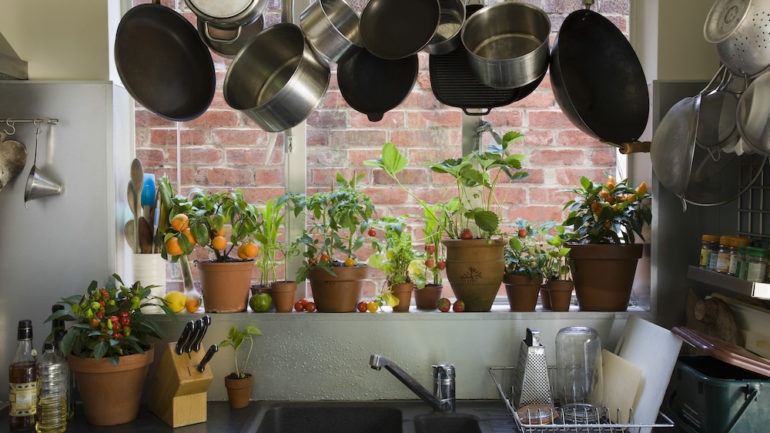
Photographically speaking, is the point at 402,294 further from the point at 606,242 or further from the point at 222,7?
the point at 222,7

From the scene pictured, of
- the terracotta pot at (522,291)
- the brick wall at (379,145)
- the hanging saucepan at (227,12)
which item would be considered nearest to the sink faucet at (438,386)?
the terracotta pot at (522,291)

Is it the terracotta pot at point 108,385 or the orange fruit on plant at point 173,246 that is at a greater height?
the orange fruit on plant at point 173,246

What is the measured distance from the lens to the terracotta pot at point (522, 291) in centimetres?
199

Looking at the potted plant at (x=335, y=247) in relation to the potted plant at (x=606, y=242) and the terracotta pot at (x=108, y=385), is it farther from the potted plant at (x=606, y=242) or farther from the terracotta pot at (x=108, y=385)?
the potted plant at (x=606, y=242)

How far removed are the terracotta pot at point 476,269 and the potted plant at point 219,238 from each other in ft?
1.87

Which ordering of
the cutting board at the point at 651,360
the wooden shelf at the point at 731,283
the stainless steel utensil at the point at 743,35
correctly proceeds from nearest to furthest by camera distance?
the stainless steel utensil at the point at 743,35
the wooden shelf at the point at 731,283
the cutting board at the point at 651,360

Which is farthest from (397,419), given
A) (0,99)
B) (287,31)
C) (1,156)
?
(0,99)

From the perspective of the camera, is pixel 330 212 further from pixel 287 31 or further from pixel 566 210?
pixel 566 210

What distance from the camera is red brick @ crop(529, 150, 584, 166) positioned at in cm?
215

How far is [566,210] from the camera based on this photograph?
218 cm

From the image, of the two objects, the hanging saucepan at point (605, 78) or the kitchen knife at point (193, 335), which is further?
the hanging saucepan at point (605, 78)

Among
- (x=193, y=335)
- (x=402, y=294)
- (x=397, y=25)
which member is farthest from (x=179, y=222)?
(x=397, y=25)

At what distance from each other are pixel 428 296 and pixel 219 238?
0.63 meters

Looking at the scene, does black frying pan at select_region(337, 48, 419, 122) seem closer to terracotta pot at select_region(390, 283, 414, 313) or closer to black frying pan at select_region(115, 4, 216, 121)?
black frying pan at select_region(115, 4, 216, 121)
